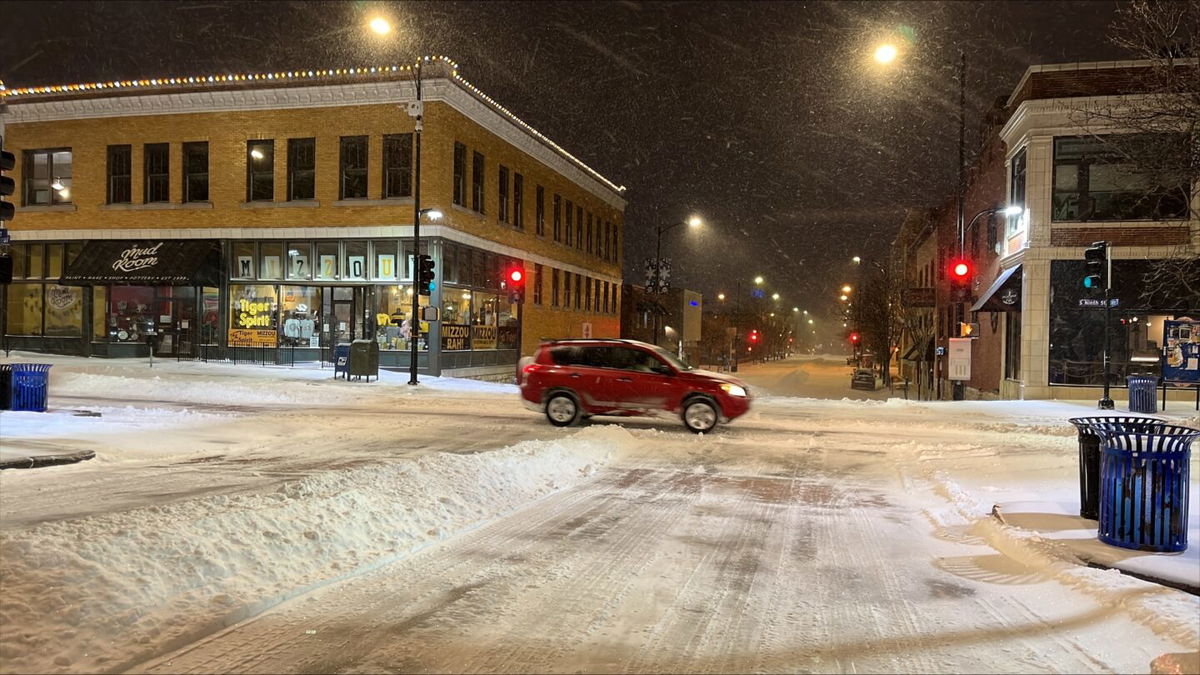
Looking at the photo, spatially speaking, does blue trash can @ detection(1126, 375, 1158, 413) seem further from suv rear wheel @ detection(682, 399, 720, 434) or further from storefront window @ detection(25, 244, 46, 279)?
storefront window @ detection(25, 244, 46, 279)

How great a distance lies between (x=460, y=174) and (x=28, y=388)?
18.2 m

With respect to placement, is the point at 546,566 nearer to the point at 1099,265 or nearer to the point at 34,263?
the point at 1099,265

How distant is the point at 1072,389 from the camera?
2300 centimetres

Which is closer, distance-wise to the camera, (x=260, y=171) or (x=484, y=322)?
(x=260, y=171)

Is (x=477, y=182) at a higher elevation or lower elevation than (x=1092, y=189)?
higher

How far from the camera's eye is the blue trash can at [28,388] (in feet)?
47.6

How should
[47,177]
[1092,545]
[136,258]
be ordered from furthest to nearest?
[47,177], [136,258], [1092,545]

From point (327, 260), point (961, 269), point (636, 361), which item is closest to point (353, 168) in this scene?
point (327, 260)

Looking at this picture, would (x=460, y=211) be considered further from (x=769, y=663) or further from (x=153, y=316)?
(x=769, y=663)

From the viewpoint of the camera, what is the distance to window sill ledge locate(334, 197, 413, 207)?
94.5 feet

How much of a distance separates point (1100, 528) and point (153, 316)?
33.0m

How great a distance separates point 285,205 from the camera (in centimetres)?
2975

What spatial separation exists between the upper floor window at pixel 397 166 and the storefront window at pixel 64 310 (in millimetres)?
13816

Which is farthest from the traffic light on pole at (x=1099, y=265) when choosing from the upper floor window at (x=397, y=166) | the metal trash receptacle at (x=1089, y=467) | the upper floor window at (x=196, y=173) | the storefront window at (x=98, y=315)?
the storefront window at (x=98, y=315)
